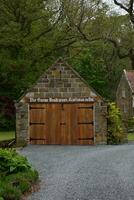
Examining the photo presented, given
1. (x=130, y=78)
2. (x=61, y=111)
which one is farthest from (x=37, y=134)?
(x=130, y=78)

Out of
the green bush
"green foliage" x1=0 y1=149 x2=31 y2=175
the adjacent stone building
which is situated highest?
the adjacent stone building

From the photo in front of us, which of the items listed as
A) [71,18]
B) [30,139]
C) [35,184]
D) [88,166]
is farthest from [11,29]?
[35,184]

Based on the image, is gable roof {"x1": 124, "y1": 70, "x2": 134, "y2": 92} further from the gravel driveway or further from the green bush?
the green bush

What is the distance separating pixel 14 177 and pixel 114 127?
17.7 meters

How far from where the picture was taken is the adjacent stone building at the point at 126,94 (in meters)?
58.7

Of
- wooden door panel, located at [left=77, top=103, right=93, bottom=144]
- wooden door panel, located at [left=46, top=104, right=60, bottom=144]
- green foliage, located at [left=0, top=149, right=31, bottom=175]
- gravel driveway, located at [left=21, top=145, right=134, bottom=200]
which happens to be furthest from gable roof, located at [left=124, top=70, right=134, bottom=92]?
green foliage, located at [left=0, top=149, right=31, bottom=175]

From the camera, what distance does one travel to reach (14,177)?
13344 millimetres

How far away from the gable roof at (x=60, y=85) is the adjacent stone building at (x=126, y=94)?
27.8m

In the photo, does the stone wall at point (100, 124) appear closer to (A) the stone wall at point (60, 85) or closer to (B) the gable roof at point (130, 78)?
(A) the stone wall at point (60, 85)

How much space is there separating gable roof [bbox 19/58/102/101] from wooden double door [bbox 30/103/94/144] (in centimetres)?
57

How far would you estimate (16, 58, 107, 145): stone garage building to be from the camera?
30281 mm

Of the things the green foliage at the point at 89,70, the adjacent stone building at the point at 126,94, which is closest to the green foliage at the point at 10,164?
the green foliage at the point at 89,70

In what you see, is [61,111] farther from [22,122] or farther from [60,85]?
[22,122]

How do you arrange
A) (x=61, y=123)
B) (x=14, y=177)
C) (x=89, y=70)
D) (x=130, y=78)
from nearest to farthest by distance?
1. (x=14, y=177)
2. (x=61, y=123)
3. (x=89, y=70)
4. (x=130, y=78)
